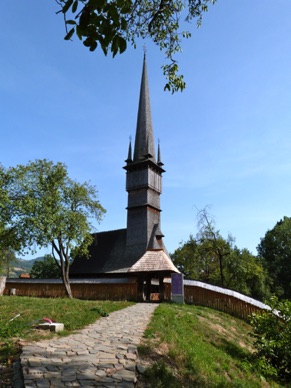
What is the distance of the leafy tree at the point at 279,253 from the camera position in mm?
51634

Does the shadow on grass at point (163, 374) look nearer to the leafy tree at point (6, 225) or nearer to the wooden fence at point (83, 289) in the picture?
the wooden fence at point (83, 289)

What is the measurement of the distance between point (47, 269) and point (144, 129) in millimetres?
29541

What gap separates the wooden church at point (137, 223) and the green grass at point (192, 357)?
1972 centimetres

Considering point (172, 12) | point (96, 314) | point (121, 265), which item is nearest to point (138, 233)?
point (121, 265)

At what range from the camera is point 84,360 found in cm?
642

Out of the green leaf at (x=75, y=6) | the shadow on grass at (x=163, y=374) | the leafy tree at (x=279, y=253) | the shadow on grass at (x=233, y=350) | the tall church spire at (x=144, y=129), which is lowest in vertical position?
the shadow on grass at (x=233, y=350)

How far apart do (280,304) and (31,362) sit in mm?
9851

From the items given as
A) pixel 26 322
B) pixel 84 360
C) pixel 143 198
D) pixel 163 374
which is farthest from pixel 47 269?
pixel 163 374

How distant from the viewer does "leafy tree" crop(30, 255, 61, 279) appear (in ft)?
169

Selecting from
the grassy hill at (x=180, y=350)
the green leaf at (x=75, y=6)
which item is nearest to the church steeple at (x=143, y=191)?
the grassy hill at (x=180, y=350)

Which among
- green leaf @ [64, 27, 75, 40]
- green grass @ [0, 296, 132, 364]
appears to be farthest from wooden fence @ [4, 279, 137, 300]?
green leaf @ [64, 27, 75, 40]

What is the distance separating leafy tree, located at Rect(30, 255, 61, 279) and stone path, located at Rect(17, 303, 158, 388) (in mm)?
44995

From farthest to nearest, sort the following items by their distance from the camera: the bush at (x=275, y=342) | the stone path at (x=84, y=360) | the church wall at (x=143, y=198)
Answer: the church wall at (x=143, y=198) < the bush at (x=275, y=342) < the stone path at (x=84, y=360)

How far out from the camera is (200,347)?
9.48 meters
